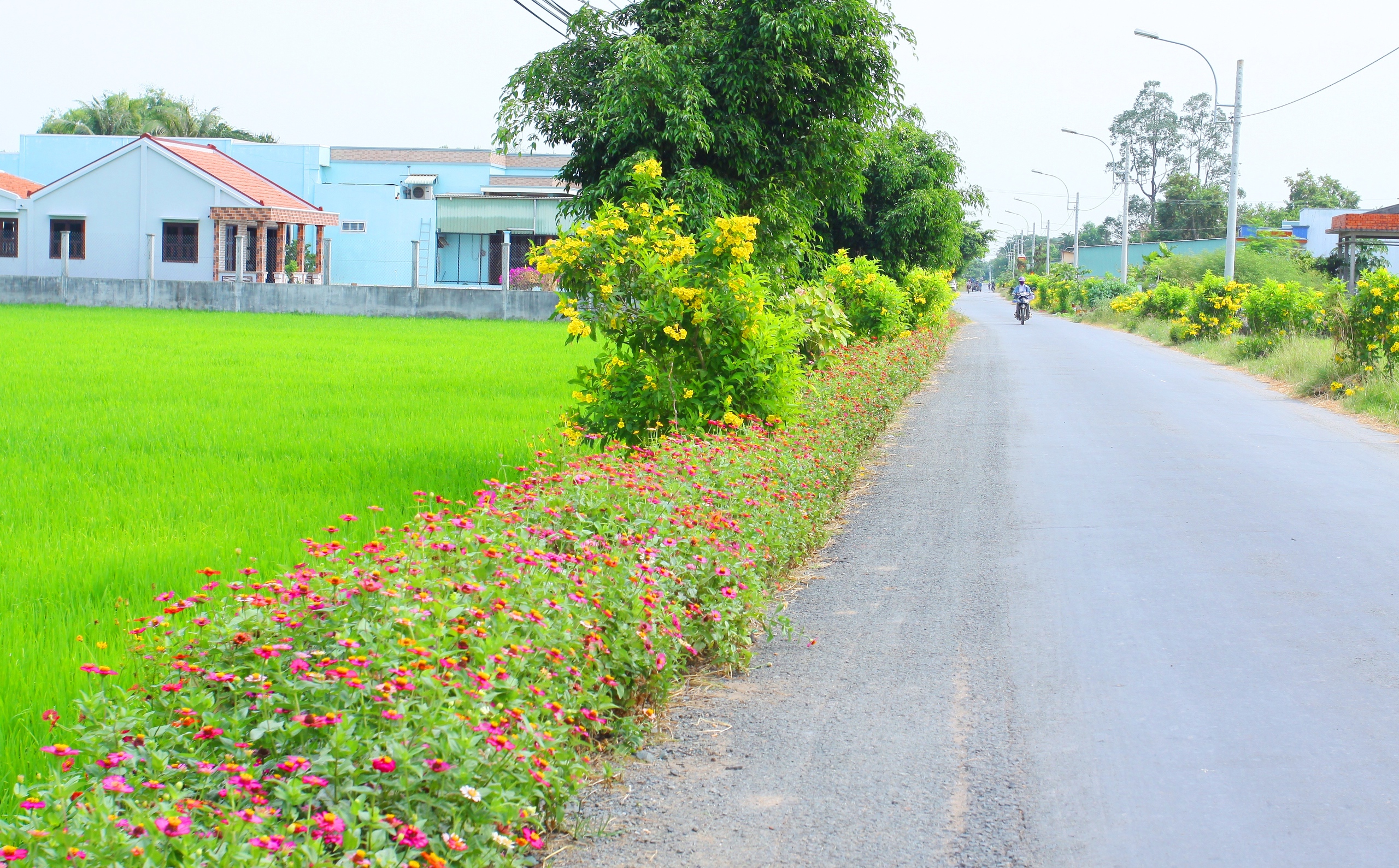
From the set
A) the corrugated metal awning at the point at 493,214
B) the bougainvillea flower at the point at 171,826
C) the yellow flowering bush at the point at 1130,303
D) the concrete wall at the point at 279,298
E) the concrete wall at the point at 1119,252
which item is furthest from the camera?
the concrete wall at the point at 1119,252

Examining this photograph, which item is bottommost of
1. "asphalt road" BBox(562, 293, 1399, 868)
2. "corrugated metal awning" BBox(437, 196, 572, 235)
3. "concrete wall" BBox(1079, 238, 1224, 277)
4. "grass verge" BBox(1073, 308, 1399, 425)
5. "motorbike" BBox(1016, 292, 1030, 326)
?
"asphalt road" BBox(562, 293, 1399, 868)

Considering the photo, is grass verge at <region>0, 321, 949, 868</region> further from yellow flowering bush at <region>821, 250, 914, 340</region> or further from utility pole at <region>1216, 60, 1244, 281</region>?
utility pole at <region>1216, 60, 1244, 281</region>

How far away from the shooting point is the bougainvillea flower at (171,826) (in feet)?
8.11

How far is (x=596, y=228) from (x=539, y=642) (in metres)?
5.54

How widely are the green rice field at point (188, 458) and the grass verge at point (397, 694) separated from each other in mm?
325

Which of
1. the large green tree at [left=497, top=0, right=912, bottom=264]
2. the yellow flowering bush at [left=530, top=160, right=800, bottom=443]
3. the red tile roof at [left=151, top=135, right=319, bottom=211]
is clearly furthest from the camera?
the red tile roof at [left=151, top=135, right=319, bottom=211]

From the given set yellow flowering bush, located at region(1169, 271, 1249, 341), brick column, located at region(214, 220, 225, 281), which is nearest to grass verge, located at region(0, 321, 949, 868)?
yellow flowering bush, located at region(1169, 271, 1249, 341)

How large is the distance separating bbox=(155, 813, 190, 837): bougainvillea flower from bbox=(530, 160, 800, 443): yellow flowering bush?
6246 millimetres

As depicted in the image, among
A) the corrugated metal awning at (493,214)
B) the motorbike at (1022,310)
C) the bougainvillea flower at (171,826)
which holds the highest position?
the corrugated metal awning at (493,214)

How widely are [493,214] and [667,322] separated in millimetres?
39942

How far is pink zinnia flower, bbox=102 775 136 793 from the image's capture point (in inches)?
101

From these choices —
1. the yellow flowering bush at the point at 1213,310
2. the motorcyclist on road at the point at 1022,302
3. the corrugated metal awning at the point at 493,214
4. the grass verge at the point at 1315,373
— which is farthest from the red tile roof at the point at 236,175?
the grass verge at the point at 1315,373

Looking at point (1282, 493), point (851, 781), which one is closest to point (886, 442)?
point (1282, 493)

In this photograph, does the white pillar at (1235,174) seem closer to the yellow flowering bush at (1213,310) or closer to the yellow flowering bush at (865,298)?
the yellow flowering bush at (1213,310)
